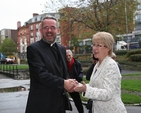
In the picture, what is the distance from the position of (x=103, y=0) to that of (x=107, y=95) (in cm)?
2650

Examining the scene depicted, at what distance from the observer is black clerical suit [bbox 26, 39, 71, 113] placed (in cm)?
288

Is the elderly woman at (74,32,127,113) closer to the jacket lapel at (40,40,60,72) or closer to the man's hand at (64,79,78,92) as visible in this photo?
the man's hand at (64,79,78,92)

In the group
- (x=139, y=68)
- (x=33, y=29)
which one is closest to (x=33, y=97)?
(x=139, y=68)

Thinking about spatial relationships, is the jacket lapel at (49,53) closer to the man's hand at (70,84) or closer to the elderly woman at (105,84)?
the man's hand at (70,84)

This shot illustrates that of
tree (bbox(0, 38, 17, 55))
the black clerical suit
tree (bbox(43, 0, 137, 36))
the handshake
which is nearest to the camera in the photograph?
the handshake

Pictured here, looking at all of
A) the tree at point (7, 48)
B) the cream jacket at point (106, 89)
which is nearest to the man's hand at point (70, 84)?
the cream jacket at point (106, 89)

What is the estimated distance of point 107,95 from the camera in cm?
262

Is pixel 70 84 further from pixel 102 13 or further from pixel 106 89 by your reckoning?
pixel 102 13

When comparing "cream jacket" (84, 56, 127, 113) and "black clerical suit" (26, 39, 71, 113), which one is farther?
"black clerical suit" (26, 39, 71, 113)

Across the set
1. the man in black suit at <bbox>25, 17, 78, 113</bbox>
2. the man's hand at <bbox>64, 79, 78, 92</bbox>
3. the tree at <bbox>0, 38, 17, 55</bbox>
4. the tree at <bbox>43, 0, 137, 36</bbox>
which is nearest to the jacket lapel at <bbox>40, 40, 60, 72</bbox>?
the man in black suit at <bbox>25, 17, 78, 113</bbox>

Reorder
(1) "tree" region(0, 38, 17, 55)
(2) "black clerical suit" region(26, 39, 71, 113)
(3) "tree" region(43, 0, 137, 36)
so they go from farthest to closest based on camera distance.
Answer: (1) "tree" region(0, 38, 17, 55), (3) "tree" region(43, 0, 137, 36), (2) "black clerical suit" region(26, 39, 71, 113)

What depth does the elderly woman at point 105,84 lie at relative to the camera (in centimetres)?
265

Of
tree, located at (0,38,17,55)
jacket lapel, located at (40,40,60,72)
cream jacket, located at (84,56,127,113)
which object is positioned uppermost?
tree, located at (0,38,17,55)

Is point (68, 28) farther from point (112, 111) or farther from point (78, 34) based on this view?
point (112, 111)
